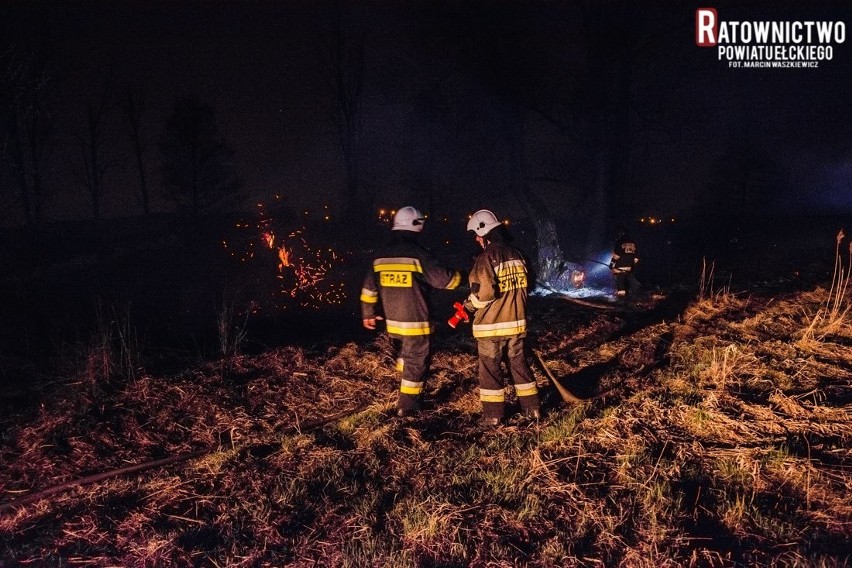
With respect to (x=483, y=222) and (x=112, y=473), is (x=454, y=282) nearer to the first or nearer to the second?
(x=483, y=222)

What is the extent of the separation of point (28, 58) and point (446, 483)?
18.0 m

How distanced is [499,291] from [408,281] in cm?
82

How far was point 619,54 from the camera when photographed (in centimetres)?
1334

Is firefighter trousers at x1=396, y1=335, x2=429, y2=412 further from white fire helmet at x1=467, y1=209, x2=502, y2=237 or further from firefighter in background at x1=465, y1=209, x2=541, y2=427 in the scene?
white fire helmet at x1=467, y1=209, x2=502, y2=237

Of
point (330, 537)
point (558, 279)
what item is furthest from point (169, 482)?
point (558, 279)

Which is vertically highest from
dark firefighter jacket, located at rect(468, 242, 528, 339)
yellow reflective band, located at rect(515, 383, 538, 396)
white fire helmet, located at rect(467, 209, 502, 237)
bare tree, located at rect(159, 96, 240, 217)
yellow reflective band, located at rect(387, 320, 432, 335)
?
bare tree, located at rect(159, 96, 240, 217)

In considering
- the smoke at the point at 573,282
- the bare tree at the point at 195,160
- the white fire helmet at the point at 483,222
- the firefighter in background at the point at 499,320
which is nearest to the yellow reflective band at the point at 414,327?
the firefighter in background at the point at 499,320

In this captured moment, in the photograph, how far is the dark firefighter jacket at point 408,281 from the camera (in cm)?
486

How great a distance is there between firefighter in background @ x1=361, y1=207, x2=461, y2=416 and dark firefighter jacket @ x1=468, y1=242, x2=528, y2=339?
33 centimetres

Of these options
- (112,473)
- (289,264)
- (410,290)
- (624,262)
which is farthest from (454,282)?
(289,264)

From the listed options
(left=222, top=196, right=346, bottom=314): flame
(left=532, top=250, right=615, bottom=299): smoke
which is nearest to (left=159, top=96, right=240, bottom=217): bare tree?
(left=222, top=196, right=346, bottom=314): flame

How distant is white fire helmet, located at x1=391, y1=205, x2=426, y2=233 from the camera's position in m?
5.00

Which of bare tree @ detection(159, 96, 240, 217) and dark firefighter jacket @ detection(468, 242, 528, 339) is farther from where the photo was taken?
bare tree @ detection(159, 96, 240, 217)

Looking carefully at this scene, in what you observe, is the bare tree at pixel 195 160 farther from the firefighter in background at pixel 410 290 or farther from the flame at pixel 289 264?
the firefighter in background at pixel 410 290
